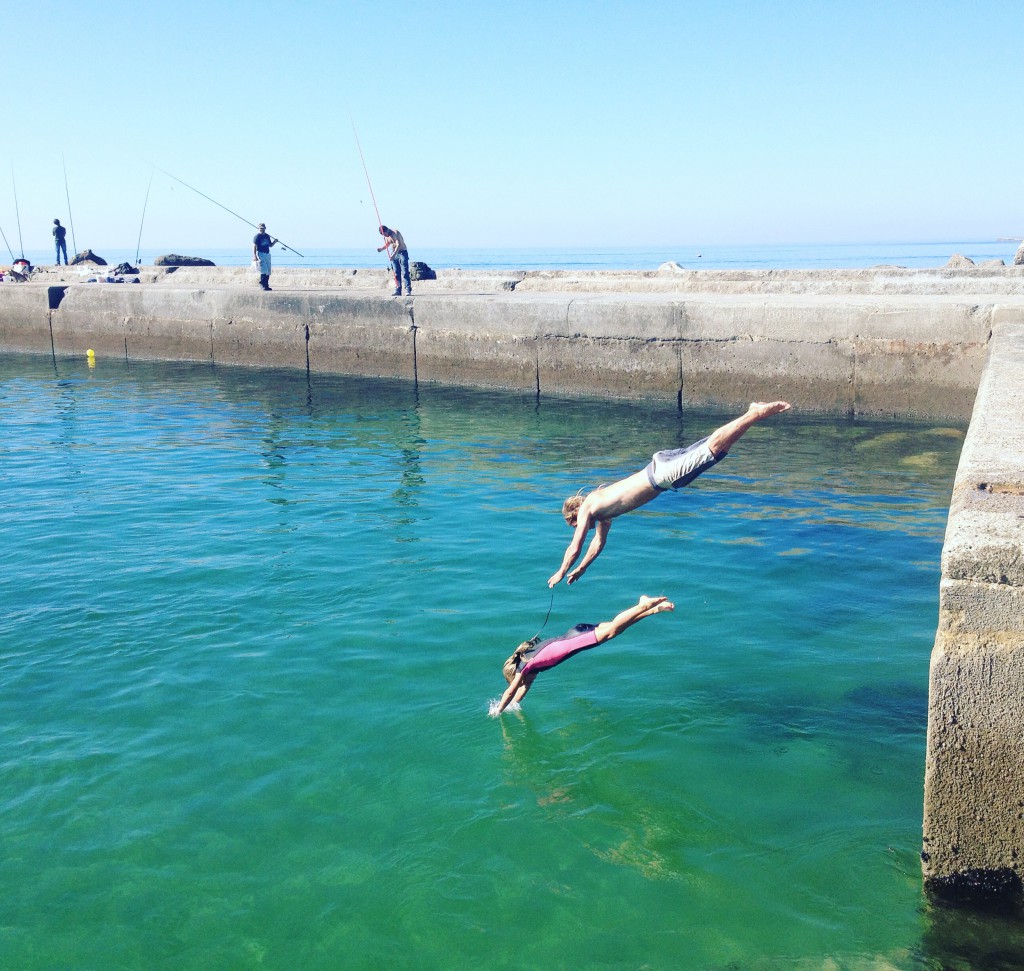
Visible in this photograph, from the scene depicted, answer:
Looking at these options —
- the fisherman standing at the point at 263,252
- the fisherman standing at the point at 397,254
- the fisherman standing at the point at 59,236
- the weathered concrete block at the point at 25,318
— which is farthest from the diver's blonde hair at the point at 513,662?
the fisherman standing at the point at 59,236

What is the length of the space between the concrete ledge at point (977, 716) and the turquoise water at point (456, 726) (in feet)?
1.19

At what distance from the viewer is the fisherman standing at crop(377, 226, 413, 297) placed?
15977 mm

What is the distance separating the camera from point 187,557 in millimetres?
8062

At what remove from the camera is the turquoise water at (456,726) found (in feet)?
13.1

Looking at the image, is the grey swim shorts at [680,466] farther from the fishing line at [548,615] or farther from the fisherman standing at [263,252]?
the fisherman standing at [263,252]

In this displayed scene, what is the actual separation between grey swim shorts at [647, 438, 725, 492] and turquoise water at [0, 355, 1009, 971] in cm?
140

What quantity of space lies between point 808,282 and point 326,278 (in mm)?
11212

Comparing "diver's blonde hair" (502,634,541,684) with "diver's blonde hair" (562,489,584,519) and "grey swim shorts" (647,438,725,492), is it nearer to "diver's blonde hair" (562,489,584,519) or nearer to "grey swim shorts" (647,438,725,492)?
"diver's blonde hair" (562,489,584,519)

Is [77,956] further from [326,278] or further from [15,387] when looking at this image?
[326,278]

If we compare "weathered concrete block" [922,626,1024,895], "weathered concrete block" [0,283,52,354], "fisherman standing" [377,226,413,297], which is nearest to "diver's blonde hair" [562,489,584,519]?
"weathered concrete block" [922,626,1024,895]

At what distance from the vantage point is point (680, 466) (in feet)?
16.1

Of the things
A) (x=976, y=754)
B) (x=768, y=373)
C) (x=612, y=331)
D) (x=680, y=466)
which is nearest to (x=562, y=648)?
(x=680, y=466)

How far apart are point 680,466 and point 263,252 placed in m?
14.3

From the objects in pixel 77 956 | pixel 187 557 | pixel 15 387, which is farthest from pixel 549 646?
pixel 15 387
